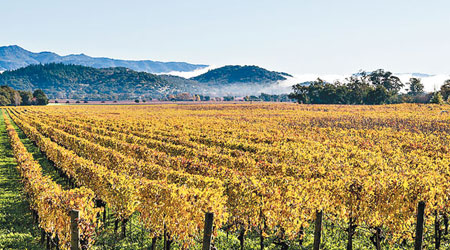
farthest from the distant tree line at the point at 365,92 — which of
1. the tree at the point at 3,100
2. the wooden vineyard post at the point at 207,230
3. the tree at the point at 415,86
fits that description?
the tree at the point at 3,100

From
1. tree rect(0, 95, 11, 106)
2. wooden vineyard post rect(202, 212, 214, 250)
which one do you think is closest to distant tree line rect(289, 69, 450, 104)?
wooden vineyard post rect(202, 212, 214, 250)

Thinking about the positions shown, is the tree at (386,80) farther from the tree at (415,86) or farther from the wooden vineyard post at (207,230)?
the wooden vineyard post at (207,230)

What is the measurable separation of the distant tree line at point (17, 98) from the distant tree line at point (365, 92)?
109276 mm

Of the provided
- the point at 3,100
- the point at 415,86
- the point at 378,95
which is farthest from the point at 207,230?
the point at 415,86

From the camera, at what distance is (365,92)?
12056 cm

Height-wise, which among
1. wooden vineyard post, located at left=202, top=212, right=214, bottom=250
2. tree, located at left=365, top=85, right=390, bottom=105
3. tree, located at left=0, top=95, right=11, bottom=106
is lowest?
wooden vineyard post, located at left=202, top=212, right=214, bottom=250

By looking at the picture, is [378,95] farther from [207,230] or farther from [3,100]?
[3,100]

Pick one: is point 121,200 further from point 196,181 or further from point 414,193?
point 414,193

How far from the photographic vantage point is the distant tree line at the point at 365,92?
375 feet

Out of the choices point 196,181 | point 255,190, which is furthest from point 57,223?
point 255,190

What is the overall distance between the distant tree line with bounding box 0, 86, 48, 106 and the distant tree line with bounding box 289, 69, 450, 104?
109276 millimetres

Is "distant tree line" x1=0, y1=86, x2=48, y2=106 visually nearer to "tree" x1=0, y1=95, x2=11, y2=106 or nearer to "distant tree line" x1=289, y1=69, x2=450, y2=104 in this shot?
"tree" x1=0, y1=95, x2=11, y2=106

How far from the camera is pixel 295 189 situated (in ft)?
38.1

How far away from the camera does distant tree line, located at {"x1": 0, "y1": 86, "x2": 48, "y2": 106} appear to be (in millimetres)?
138250
